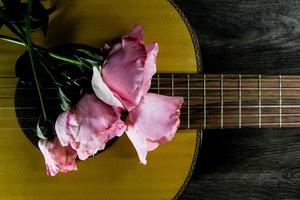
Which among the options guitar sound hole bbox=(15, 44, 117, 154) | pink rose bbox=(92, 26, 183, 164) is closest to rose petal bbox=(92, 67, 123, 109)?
pink rose bbox=(92, 26, 183, 164)

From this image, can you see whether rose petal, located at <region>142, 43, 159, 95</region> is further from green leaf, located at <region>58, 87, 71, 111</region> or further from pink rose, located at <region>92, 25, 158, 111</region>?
green leaf, located at <region>58, 87, 71, 111</region>

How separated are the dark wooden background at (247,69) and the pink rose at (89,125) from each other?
38 centimetres

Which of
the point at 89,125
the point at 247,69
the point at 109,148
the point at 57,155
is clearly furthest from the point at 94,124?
the point at 247,69

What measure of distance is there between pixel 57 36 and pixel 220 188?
0.43 meters

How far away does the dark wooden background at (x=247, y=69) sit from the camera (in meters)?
0.86

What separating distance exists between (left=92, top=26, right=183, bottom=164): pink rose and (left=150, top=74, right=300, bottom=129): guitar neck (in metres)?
0.22

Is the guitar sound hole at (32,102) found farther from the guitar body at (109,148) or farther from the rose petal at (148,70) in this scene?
the rose petal at (148,70)

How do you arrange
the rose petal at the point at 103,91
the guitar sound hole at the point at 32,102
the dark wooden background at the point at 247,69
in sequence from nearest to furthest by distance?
the rose petal at the point at 103,91 < the guitar sound hole at the point at 32,102 < the dark wooden background at the point at 247,69

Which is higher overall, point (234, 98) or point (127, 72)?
point (127, 72)

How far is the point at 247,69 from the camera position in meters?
0.86

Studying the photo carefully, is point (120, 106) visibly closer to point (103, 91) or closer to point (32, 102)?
point (103, 91)

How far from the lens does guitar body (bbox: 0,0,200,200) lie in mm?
729

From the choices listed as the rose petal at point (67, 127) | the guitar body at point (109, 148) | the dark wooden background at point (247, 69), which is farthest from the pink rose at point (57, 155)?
the dark wooden background at point (247, 69)

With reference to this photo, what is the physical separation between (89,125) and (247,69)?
456mm
